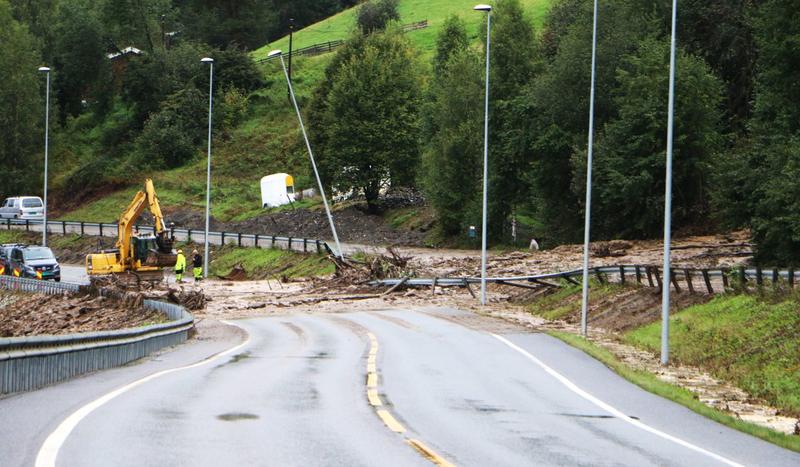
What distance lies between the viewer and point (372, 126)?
257 feet

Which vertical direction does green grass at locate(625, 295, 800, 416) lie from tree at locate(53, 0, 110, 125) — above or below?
below

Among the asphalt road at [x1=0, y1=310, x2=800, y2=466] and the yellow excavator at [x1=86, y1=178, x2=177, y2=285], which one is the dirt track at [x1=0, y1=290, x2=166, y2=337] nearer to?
the asphalt road at [x1=0, y1=310, x2=800, y2=466]

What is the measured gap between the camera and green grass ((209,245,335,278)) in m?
58.8

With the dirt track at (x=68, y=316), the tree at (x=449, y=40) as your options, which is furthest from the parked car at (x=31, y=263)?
the tree at (x=449, y=40)

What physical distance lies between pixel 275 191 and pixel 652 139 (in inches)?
1446

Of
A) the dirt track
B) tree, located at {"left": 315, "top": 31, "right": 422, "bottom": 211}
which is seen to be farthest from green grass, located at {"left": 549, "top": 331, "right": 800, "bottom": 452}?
tree, located at {"left": 315, "top": 31, "right": 422, "bottom": 211}

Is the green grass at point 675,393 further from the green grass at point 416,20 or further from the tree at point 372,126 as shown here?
the green grass at point 416,20

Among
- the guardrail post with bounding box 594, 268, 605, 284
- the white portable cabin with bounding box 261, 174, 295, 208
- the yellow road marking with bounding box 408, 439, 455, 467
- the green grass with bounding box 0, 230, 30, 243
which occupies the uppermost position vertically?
the white portable cabin with bounding box 261, 174, 295, 208

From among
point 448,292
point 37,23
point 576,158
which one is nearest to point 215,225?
point 576,158

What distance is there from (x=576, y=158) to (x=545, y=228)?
32.5ft

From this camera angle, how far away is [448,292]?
150 feet

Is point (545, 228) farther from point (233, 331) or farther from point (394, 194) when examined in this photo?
point (233, 331)

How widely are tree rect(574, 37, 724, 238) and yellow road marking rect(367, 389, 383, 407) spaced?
4098 cm

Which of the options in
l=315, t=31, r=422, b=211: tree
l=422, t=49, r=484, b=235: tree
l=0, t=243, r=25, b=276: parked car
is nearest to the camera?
l=0, t=243, r=25, b=276: parked car
